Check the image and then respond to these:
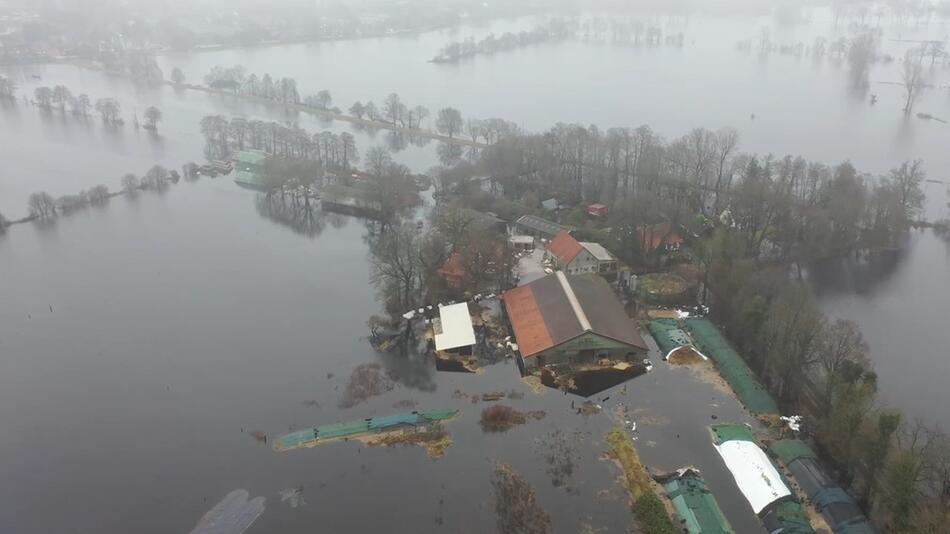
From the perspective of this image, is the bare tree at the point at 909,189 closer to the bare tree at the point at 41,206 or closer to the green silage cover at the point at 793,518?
the green silage cover at the point at 793,518

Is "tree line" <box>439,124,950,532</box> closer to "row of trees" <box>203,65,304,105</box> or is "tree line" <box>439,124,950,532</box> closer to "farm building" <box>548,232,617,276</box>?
"farm building" <box>548,232,617,276</box>

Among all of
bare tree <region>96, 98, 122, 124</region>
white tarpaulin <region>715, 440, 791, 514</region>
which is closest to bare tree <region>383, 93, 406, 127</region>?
bare tree <region>96, 98, 122, 124</region>

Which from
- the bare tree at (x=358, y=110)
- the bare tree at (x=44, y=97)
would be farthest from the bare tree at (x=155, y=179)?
the bare tree at (x=44, y=97)

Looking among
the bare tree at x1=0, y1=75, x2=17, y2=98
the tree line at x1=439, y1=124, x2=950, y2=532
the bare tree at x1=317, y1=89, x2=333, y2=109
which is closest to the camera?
the tree line at x1=439, y1=124, x2=950, y2=532

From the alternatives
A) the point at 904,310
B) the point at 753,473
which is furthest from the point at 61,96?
the point at 904,310

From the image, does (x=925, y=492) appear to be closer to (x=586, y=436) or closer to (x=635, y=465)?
(x=635, y=465)

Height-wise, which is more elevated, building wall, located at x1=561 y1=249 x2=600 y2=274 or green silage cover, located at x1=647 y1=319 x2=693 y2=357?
building wall, located at x1=561 y1=249 x2=600 y2=274
